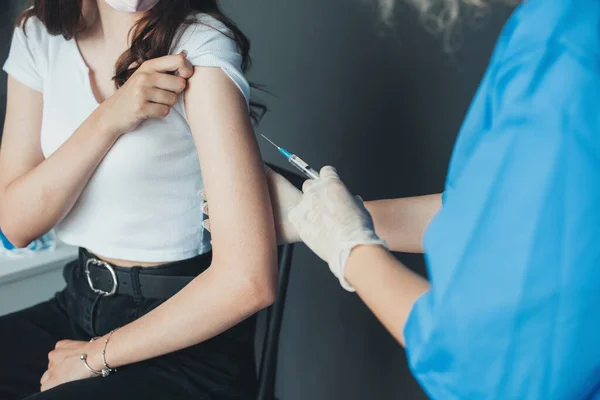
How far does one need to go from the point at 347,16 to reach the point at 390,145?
32 cm

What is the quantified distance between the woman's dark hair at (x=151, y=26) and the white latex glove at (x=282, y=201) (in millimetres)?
267

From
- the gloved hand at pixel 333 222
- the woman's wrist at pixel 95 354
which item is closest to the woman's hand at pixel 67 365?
the woman's wrist at pixel 95 354

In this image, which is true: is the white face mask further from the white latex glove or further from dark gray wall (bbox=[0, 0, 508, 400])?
dark gray wall (bbox=[0, 0, 508, 400])

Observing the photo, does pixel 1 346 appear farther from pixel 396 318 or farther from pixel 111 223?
pixel 396 318

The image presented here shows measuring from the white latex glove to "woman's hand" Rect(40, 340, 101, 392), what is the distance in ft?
1.02

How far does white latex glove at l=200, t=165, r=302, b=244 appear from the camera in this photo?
103 cm

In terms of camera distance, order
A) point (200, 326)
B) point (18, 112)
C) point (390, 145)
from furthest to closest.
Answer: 1. point (390, 145)
2. point (18, 112)
3. point (200, 326)

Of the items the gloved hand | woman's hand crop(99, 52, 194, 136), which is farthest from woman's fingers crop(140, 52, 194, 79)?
the gloved hand

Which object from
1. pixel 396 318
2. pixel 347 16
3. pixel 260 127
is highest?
pixel 347 16

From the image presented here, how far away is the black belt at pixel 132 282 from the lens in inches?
43.4

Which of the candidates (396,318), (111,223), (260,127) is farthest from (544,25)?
(260,127)

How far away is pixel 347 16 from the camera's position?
56.1 inches

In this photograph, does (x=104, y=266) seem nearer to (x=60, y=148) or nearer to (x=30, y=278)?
(x=60, y=148)

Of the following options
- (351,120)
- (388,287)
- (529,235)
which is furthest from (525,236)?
(351,120)
